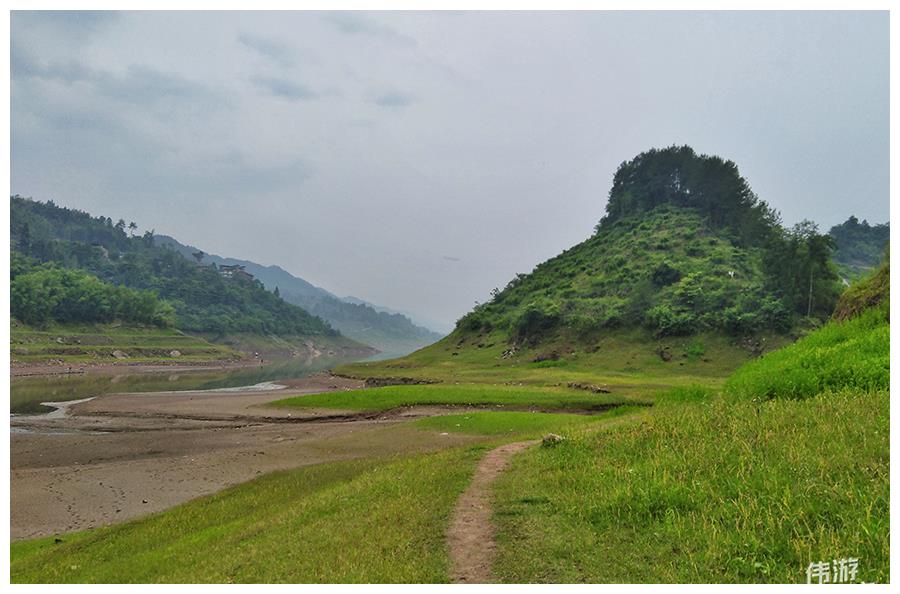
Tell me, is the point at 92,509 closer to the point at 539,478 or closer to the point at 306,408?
the point at 539,478

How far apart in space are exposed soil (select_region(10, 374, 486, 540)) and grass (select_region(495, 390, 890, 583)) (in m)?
16.8

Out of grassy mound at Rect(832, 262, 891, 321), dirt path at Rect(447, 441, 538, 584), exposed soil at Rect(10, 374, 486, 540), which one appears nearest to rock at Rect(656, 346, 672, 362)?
exposed soil at Rect(10, 374, 486, 540)

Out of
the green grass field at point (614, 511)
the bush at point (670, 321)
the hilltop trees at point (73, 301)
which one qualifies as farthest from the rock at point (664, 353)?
the hilltop trees at point (73, 301)

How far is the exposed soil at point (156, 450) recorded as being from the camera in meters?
21.8

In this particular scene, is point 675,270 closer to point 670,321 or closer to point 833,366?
point 670,321

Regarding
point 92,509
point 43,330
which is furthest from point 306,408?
point 43,330

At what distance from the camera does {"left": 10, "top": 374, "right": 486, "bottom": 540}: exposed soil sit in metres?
21.8

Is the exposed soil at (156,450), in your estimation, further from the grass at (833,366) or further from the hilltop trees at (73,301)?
the hilltop trees at (73,301)

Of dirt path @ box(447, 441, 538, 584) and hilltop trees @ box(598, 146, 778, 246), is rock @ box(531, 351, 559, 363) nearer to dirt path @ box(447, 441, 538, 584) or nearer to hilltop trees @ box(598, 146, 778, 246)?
hilltop trees @ box(598, 146, 778, 246)

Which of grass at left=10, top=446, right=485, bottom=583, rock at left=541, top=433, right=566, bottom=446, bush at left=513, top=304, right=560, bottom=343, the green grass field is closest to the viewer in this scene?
the green grass field

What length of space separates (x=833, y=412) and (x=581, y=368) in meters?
69.2

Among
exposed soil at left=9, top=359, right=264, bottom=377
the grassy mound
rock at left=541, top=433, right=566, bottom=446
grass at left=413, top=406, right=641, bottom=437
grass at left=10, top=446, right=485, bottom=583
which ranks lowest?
exposed soil at left=9, top=359, right=264, bottom=377

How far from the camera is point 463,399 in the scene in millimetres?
48875

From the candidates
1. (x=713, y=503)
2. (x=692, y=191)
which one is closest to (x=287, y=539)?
(x=713, y=503)
